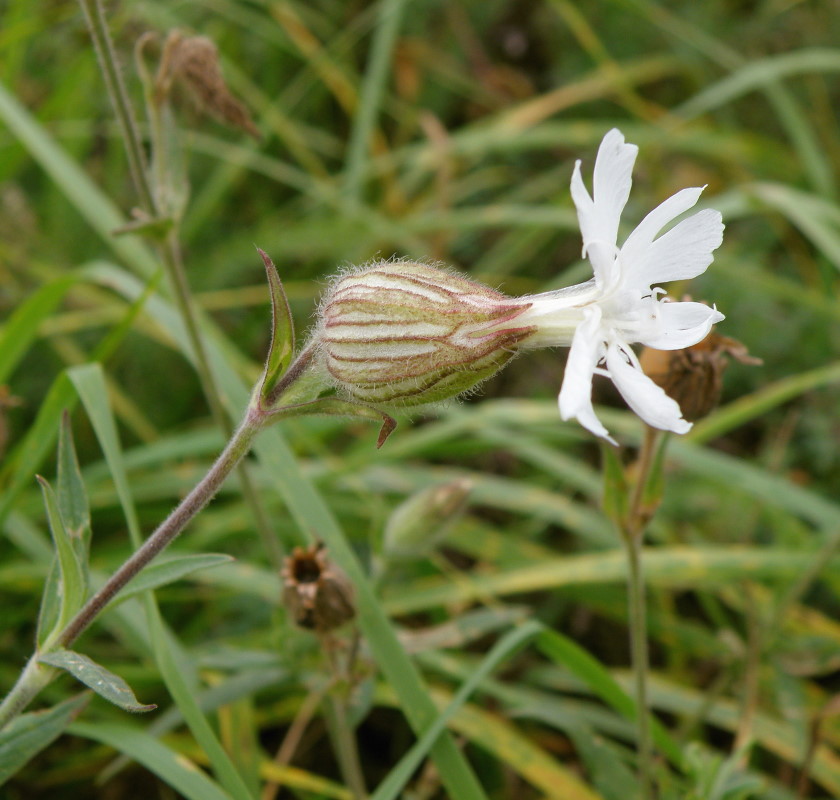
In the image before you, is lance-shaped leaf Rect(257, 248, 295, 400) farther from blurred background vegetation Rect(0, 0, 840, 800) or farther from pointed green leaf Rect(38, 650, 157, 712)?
blurred background vegetation Rect(0, 0, 840, 800)

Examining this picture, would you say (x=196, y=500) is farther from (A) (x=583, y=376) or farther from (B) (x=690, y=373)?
(B) (x=690, y=373)

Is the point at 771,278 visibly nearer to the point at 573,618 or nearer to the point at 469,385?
the point at 573,618

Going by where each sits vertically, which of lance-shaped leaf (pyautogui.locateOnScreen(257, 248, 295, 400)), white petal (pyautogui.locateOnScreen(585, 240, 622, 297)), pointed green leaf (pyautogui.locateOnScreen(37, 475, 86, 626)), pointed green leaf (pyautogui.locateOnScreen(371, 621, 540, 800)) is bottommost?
pointed green leaf (pyautogui.locateOnScreen(371, 621, 540, 800))

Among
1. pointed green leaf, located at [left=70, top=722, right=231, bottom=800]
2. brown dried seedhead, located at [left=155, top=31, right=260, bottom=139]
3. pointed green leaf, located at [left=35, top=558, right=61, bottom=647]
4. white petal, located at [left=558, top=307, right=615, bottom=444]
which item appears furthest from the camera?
brown dried seedhead, located at [left=155, top=31, right=260, bottom=139]

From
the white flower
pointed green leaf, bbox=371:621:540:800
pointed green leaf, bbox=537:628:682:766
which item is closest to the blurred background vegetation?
pointed green leaf, bbox=537:628:682:766

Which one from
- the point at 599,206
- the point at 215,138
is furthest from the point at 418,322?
the point at 215,138

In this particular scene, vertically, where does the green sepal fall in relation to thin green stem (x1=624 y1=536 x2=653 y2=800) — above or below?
above
